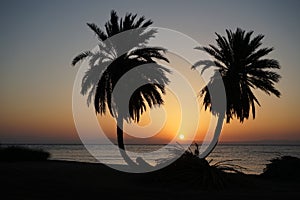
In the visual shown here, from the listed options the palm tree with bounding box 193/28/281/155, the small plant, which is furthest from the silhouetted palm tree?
the small plant

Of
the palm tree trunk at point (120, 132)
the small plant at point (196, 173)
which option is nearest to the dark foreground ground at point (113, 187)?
the small plant at point (196, 173)

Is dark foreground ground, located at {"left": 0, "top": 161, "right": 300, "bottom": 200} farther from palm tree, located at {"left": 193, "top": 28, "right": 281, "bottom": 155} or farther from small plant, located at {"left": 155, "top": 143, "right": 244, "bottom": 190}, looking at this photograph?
palm tree, located at {"left": 193, "top": 28, "right": 281, "bottom": 155}

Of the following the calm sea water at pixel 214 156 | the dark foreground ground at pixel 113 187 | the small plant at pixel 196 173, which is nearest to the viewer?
the dark foreground ground at pixel 113 187

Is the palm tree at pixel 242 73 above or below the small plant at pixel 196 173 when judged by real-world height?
above

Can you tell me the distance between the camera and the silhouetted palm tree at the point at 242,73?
1099 inches

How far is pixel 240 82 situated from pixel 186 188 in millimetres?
16901

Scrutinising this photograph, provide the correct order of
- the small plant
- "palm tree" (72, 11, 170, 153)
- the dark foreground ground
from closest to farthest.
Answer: the dark foreground ground → the small plant → "palm tree" (72, 11, 170, 153)

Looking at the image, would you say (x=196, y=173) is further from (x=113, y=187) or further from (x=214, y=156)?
(x=214, y=156)

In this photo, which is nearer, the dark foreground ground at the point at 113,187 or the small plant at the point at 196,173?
the dark foreground ground at the point at 113,187

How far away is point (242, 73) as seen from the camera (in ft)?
93.1

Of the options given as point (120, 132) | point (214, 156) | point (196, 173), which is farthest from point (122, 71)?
point (214, 156)

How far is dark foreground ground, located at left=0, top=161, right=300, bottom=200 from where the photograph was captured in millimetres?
10250

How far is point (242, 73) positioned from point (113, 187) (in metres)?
18.9

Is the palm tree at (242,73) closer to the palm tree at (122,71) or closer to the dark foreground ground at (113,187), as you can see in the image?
the palm tree at (122,71)
